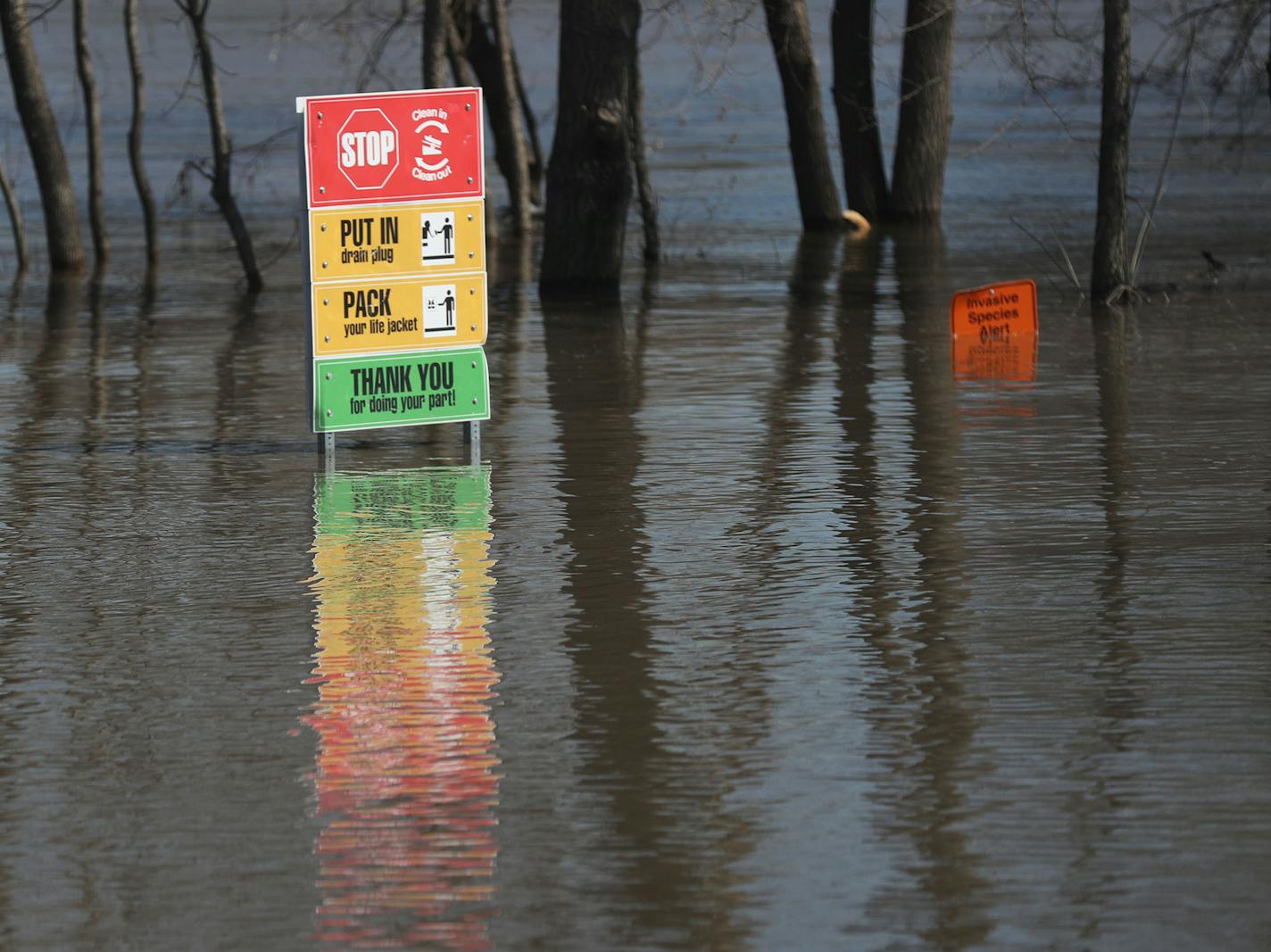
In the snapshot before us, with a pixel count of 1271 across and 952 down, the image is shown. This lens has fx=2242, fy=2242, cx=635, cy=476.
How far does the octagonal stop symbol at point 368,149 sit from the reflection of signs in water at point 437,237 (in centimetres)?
31

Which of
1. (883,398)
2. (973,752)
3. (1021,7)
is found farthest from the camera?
(1021,7)

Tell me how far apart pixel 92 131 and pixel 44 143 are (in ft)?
3.66

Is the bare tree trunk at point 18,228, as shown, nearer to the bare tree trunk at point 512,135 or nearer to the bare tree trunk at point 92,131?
the bare tree trunk at point 92,131

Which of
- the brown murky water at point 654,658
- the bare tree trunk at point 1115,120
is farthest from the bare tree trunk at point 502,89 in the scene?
the brown murky water at point 654,658

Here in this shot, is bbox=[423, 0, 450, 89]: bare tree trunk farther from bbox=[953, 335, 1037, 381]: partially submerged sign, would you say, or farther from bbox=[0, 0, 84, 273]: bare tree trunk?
bbox=[953, 335, 1037, 381]: partially submerged sign

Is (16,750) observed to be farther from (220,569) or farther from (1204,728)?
(1204,728)

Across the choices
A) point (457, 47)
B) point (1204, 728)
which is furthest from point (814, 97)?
point (1204, 728)

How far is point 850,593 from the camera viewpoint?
829cm

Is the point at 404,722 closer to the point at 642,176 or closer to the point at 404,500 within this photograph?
the point at 404,500

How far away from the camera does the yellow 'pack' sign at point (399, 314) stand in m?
11.2

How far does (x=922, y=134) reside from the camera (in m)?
25.5

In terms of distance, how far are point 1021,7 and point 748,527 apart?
23.9ft

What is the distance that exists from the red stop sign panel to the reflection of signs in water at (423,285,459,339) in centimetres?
47

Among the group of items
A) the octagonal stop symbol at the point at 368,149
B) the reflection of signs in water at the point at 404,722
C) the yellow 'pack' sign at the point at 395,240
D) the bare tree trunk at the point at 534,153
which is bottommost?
the reflection of signs in water at the point at 404,722
